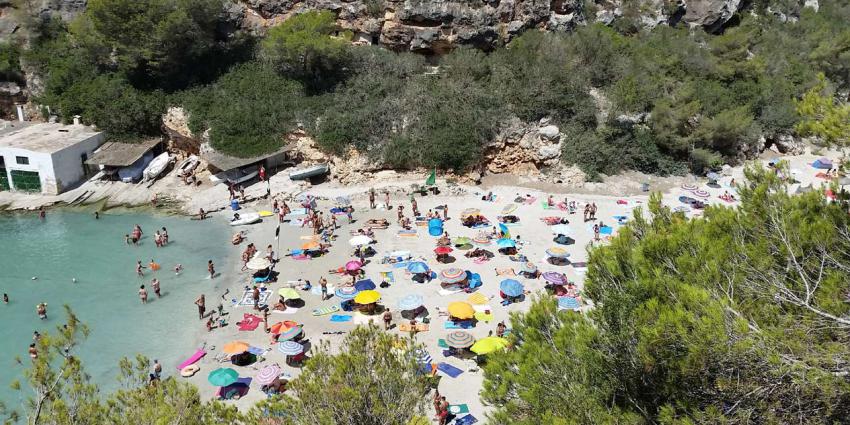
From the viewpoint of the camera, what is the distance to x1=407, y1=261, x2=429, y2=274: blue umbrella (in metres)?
21.9

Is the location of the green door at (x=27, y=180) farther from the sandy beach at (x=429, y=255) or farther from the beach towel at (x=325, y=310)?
the beach towel at (x=325, y=310)

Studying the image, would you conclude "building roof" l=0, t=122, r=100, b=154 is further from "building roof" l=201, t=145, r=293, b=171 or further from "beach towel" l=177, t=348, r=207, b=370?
"beach towel" l=177, t=348, r=207, b=370

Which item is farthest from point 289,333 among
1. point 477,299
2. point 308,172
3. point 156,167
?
point 156,167

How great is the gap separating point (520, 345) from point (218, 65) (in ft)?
107

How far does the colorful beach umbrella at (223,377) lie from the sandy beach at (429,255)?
731mm

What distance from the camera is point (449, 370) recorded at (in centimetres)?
1700

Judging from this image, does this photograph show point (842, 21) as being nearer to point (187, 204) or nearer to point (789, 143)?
point (789, 143)

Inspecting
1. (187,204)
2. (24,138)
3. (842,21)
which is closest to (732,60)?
(842,21)

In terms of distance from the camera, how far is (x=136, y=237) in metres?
26.8

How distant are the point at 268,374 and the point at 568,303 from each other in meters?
9.84

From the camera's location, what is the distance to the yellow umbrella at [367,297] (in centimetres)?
1956

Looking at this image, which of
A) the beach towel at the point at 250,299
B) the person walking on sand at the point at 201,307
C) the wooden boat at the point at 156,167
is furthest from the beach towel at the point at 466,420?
the wooden boat at the point at 156,167

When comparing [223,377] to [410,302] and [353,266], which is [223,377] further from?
[353,266]

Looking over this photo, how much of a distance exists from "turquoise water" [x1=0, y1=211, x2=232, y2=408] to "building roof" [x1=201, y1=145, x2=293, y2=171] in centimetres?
405
